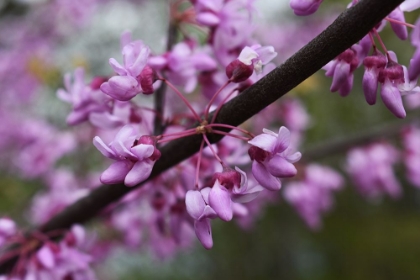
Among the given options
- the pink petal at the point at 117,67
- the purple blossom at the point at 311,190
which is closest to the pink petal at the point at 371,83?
the pink petal at the point at 117,67

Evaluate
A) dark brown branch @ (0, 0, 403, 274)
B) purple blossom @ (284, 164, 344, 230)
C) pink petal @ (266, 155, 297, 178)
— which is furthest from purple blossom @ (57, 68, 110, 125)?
purple blossom @ (284, 164, 344, 230)

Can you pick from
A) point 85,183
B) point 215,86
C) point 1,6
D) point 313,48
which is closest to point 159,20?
point 1,6

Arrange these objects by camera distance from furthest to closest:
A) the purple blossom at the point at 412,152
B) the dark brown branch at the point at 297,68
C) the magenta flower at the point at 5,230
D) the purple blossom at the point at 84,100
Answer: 1. the purple blossom at the point at 412,152
2. the magenta flower at the point at 5,230
3. the purple blossom at the point at 84,100
4. the dark brown branch at the point at 297,68

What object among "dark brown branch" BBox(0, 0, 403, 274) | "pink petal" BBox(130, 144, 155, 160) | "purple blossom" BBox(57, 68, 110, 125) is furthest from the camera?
"purple blossom" BBox(57, 68, 110, 125)

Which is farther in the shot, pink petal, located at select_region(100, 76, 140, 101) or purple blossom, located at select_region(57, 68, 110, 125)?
purple blossom, located at select_region(57, 68, 110, 125)

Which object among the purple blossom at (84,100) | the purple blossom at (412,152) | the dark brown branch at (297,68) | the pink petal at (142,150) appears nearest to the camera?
the dark brown branch at (297,68)

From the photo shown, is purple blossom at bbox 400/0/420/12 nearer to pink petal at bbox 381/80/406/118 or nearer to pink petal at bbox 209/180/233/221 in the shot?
pink petal at bbox 381/80/406/118

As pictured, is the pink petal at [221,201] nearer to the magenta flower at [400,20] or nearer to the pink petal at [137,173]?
the pink petal at [137,173]
